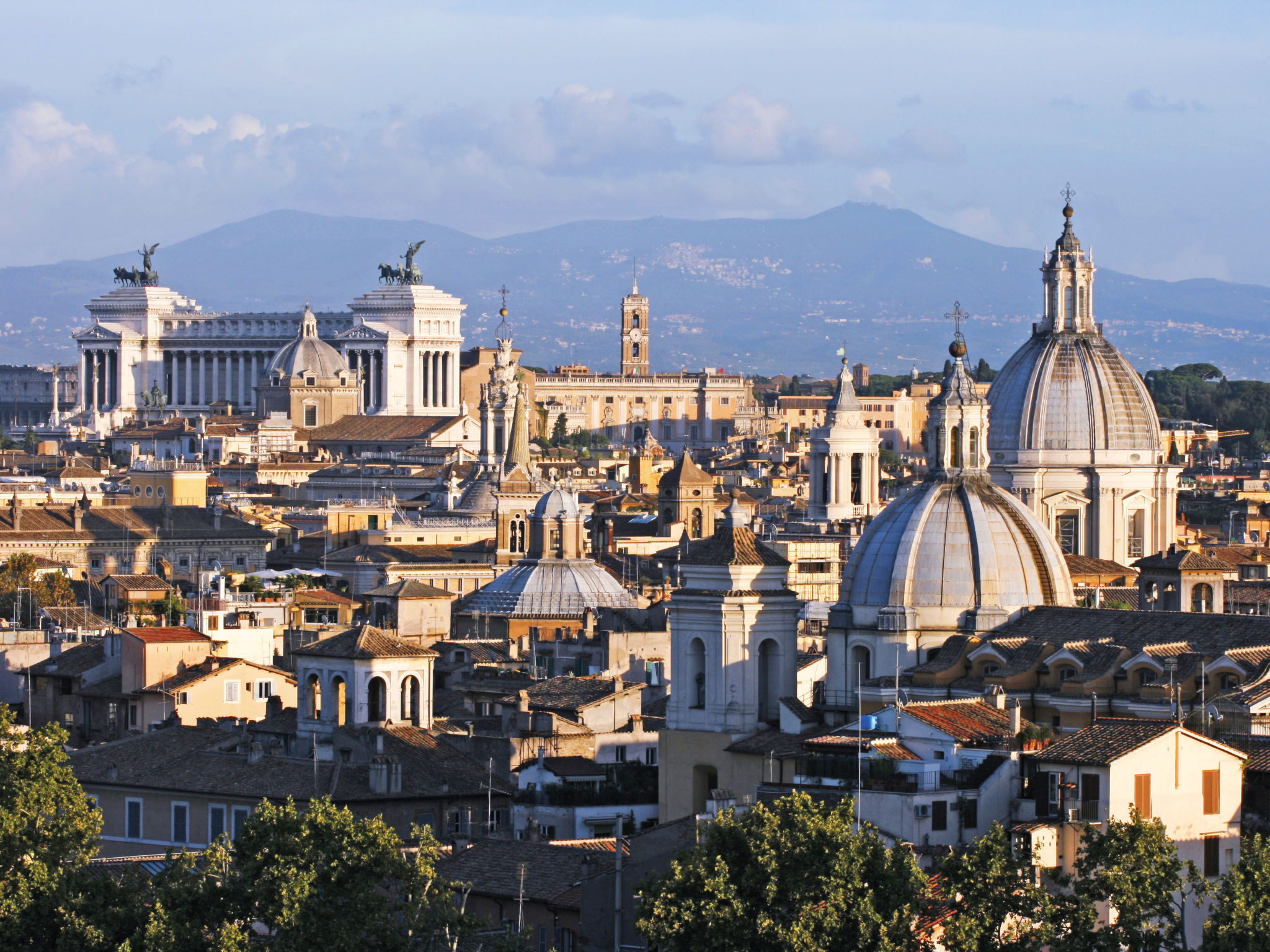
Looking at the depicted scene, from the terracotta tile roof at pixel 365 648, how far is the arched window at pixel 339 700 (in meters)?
0.39

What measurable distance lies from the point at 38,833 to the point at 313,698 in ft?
37.7

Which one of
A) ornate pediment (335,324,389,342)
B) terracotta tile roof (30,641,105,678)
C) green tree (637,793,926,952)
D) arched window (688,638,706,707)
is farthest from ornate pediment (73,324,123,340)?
green tree (637,793,926,952)

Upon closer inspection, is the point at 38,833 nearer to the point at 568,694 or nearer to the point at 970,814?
the point at 970,814

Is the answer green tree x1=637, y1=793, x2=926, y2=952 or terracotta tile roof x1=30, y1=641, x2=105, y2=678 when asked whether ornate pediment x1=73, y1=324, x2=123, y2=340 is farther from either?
green tree x1=637, y1=793, x2=926, y2=952

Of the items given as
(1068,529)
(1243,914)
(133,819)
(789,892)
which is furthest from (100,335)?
(1243,914)

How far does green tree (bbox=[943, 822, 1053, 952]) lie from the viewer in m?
28.0

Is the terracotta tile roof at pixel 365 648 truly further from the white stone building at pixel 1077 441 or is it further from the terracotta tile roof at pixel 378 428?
the terracotta tile roof at pixel 378 428

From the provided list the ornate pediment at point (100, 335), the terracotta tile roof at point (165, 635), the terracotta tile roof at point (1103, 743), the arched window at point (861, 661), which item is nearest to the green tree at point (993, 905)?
the terracotta tile roof at point (1103, 743)

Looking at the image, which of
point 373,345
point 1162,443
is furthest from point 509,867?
point 373,345

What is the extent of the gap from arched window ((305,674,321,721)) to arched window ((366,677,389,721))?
749 mm

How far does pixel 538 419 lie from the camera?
164875 mm

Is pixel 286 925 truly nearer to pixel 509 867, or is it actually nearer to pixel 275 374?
pixel 509 867

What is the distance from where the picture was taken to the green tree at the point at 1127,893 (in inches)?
1099

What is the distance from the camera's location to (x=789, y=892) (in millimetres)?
29000
